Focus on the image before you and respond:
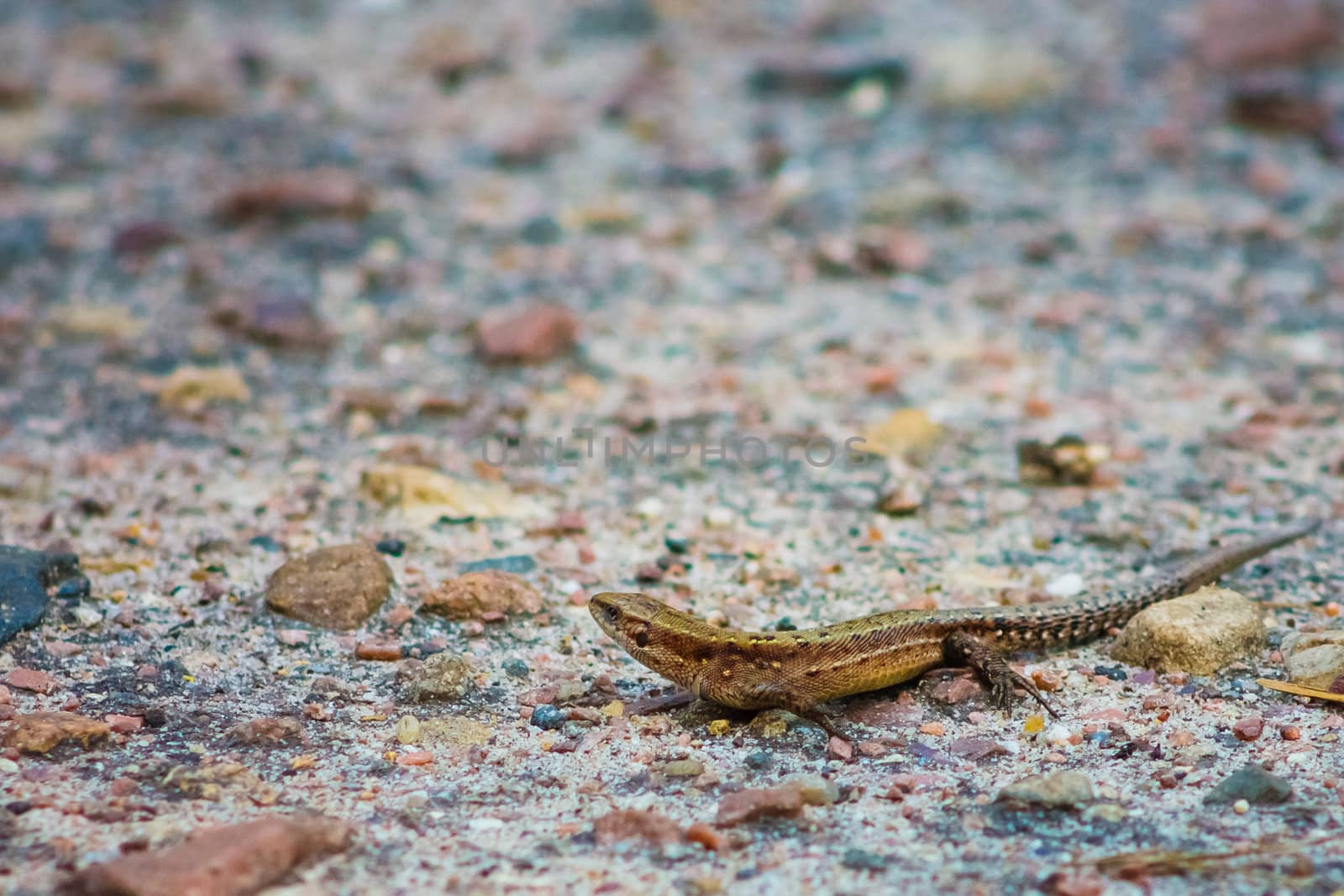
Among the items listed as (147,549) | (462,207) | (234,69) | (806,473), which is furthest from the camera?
(234,69)

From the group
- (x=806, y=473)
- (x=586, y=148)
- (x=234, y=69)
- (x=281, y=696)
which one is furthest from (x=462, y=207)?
(x=281, y=696)

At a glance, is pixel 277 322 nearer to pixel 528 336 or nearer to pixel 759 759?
pixel 528 336

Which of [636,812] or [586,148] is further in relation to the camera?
[586,148]

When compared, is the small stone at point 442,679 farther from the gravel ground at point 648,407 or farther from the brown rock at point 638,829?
the brown rock at point 638,829

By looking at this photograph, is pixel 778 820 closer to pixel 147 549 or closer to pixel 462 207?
pixel 147 549

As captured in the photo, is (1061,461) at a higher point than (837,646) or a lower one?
higher

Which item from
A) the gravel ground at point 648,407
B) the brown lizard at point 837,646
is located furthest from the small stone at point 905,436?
the brown lizard at point 837,646

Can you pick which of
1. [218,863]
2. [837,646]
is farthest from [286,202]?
[218,863]
